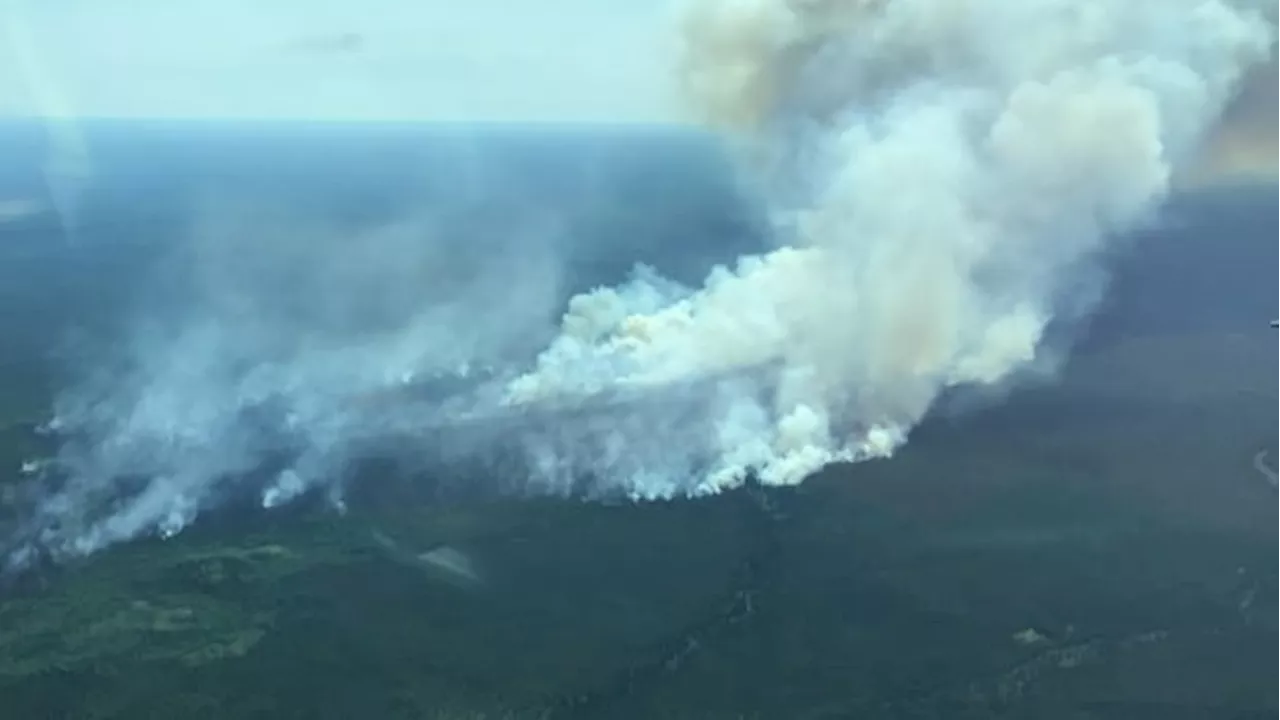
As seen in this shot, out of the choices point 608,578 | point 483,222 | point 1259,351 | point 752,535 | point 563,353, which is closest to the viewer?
point 608,578

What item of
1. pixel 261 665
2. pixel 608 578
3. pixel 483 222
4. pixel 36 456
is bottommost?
pixel 261 665

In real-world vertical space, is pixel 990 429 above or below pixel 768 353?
below

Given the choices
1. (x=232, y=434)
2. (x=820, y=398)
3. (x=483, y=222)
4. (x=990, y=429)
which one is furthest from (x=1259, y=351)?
(x=483, y=222)

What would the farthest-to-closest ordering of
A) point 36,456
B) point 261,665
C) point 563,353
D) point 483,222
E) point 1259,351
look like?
1. point 483,222
2. point 1259,351
3. point 563,353
4. point 36,456
5. point 261,665

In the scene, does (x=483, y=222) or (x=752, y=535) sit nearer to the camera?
(x=752, y=535)

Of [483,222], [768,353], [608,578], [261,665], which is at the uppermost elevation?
[483,222]

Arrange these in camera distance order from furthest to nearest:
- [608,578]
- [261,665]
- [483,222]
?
1. [483,222]
2. [608,578]
3. [261,665]

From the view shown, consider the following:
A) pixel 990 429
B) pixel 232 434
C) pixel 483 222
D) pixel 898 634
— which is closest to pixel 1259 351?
pixel 990 429

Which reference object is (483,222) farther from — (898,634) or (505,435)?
(898,634)

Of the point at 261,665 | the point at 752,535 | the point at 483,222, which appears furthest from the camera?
the point at 483,222

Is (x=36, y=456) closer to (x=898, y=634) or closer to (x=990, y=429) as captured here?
(x=898, y=634)
